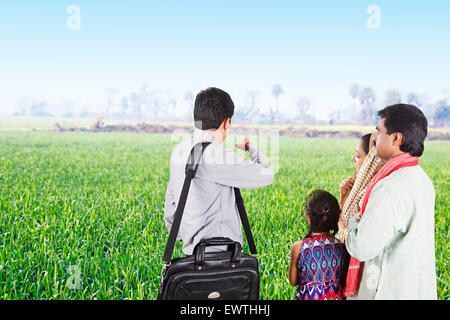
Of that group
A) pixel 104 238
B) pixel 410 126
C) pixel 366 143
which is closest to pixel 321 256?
pixel 410 126

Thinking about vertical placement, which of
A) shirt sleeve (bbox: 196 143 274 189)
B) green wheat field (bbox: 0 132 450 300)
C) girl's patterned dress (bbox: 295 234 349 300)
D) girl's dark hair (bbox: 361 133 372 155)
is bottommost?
green wheat field (bbox: 0 132 450 300)

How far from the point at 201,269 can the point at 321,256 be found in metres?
0.79

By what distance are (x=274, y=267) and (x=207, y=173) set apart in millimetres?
2195

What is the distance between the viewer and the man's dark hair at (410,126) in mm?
1973

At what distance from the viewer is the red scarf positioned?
1.97m

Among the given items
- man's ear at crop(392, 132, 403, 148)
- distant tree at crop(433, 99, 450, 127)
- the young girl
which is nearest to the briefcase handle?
the young girl

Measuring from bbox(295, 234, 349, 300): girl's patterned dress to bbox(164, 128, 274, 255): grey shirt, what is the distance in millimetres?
472

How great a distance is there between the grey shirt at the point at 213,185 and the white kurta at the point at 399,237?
57 centimetres

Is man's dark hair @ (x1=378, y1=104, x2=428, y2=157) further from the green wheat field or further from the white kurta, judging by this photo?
the green wheat field

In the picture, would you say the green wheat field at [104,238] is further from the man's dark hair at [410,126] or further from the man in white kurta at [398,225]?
the man's dark hair at [410,126]

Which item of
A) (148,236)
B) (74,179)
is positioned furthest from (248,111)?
(148,236)

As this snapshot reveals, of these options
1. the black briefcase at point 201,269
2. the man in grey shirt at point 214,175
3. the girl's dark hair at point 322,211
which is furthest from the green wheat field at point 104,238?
the man in grey shirt at point 214,175

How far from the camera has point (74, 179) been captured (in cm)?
956
